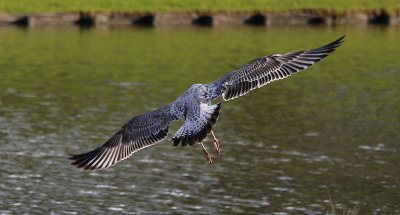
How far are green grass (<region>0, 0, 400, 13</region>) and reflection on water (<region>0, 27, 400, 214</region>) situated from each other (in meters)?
2.63

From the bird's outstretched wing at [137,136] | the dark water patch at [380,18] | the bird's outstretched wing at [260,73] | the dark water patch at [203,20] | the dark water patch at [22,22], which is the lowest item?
the dark water patch at [380,18]

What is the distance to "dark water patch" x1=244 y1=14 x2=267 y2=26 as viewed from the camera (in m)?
56.2

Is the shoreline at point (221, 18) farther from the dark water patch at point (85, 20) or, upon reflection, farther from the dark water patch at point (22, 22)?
the dark water patch at point (22, 22)

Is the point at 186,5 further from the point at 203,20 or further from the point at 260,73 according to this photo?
the point at 260,73

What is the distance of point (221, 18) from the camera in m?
56.1

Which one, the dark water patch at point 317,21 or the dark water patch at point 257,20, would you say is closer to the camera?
the dark water patch at point 257,20

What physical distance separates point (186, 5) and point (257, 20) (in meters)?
3.77

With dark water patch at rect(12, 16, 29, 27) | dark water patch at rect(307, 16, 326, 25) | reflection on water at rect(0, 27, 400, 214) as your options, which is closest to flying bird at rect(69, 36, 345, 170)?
reflection on water at rect(0, 27, 400, 214)

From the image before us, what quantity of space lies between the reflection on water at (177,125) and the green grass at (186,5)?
8.64 feet

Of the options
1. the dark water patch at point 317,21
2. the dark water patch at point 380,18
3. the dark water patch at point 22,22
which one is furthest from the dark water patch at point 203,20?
the dark water patch at point 22,22

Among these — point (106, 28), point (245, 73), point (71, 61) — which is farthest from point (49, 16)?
point (245, 73)

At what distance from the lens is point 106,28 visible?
54781 millimetres

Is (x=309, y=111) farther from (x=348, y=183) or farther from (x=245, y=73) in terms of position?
(x=245, y=73)

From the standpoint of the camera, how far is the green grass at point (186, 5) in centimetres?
5447
